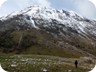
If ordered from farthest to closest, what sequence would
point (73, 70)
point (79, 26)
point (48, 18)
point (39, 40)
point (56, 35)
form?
point (48, 18) < point (79, 26) < point (56, 35) < point (39, 40) < point (73, 70)

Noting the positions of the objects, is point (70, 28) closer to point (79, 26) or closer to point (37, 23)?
point (79, 26)

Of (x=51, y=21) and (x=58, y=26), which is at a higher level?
(x=51, y=21)

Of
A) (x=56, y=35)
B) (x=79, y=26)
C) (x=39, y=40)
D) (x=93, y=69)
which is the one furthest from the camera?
(x=79, y=26)

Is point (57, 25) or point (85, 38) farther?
point (57, 25)

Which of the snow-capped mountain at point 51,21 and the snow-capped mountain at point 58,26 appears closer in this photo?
the snow-capped mountain at point 58,26

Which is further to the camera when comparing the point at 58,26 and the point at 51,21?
the point at 51,21

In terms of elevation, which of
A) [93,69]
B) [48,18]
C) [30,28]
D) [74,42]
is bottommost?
[93,69]

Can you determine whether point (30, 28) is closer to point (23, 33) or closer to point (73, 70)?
point (23, 33)

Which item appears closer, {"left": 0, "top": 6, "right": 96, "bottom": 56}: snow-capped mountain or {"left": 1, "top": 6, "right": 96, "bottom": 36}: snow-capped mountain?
{"left": 0, "top": 6, "right": 96, "bottom": 56}: snow-capped mountain

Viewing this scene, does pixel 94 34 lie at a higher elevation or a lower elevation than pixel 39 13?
lower

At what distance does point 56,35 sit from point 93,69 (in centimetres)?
9128

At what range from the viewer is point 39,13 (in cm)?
11888

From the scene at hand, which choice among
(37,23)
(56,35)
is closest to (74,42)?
(56,35)

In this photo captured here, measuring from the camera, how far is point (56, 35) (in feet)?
314
